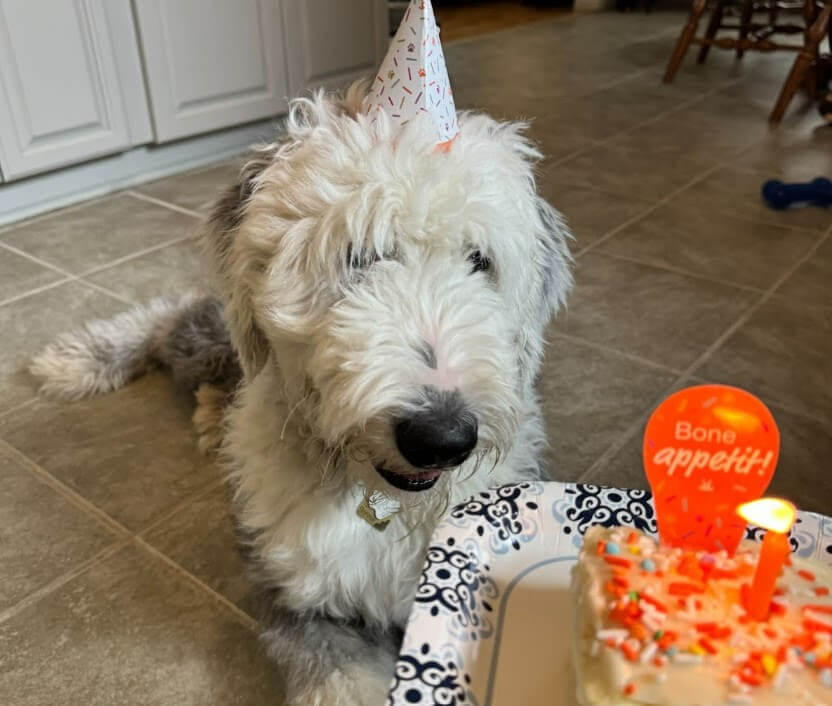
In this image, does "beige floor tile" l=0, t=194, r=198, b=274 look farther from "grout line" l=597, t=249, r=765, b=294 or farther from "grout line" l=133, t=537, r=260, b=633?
"grout line" l=597, t=249, r=765, b=294

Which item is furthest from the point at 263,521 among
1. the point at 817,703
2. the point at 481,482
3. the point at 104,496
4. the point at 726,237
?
the point at 726,237

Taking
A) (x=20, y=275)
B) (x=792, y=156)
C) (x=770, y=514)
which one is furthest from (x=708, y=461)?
(x=792, y=156)

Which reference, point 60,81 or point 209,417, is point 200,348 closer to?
point 209,417

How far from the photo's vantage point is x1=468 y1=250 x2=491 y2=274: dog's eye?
0.98m

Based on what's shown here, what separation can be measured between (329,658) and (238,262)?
536 millimetres

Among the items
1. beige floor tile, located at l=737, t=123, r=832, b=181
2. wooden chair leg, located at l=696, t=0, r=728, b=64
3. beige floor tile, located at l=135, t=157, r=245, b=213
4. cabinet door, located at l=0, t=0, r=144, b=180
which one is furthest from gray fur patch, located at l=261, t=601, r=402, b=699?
wooden chair leg, located at l=696, t=0, r=728, b=64

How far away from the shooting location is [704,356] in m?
1.92

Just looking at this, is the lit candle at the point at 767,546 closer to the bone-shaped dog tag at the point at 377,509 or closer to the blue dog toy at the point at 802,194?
the bone-shaped dog tag at the point at 377,509

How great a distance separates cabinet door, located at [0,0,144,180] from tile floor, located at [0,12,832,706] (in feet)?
0.75

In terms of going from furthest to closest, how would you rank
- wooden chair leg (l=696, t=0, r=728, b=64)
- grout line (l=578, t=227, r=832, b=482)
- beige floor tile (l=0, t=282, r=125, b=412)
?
wooden chair leg (l=696, t=0, r=728, b=64) → beige floor tile (l=0, t=282, r=125, b=412) → grout line (l=578, t=227, r=832, b=482)

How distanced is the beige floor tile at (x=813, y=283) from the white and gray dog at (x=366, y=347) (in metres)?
1.31

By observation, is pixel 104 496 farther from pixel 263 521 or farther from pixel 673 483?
pixel 673 483

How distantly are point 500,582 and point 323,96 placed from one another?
0.71 meters

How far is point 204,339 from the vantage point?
1.74 m
